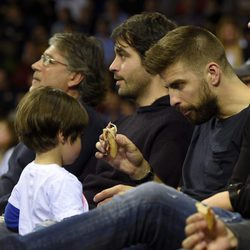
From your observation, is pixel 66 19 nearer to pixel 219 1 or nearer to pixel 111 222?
pixel 219 1

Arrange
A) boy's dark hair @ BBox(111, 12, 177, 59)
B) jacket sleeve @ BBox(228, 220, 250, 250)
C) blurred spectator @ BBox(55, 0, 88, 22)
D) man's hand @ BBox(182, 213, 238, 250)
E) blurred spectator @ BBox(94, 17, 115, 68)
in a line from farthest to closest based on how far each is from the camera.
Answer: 1. blurred spectator @ BBox(55, 0, 88, 22)
2. blurred spectator @ BBox(94, 17, 115, 68)
3. boy's dark hair @ BBox(111, 12, 177, 59)
4. jacket sleeve @ BBox(228, 220, 250, 250)
5. man's hand @ BBox(182, 213, 238, 250)

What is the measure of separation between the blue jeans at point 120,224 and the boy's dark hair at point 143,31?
1306mm

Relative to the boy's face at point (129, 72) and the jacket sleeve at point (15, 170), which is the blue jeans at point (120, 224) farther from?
the jacket sleeve at point (15, 170)

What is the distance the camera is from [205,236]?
300 centimetres

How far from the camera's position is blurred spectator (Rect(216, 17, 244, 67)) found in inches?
311

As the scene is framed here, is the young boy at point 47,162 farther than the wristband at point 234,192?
Yes

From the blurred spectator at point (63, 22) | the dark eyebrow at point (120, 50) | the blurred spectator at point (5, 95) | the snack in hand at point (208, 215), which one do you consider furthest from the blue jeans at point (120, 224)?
the blurred spectator at point (63, 22)

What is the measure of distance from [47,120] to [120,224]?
0.73 metres

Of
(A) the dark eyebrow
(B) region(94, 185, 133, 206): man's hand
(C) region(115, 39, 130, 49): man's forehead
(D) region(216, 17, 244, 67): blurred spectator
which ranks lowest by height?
(D) region(216, 17, 244, 67): blurred spectator

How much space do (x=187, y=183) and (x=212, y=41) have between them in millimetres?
600

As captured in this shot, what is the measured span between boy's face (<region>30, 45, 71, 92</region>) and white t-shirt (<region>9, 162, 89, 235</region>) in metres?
1.16

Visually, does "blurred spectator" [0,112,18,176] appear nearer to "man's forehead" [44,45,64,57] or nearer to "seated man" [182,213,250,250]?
"man's forehead" [44,45,64,57]

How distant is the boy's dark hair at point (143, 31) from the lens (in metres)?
4.43

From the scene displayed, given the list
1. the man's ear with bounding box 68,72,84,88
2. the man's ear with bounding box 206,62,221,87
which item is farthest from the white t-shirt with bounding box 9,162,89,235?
the man's ear with bounding box 68,72,84,88
